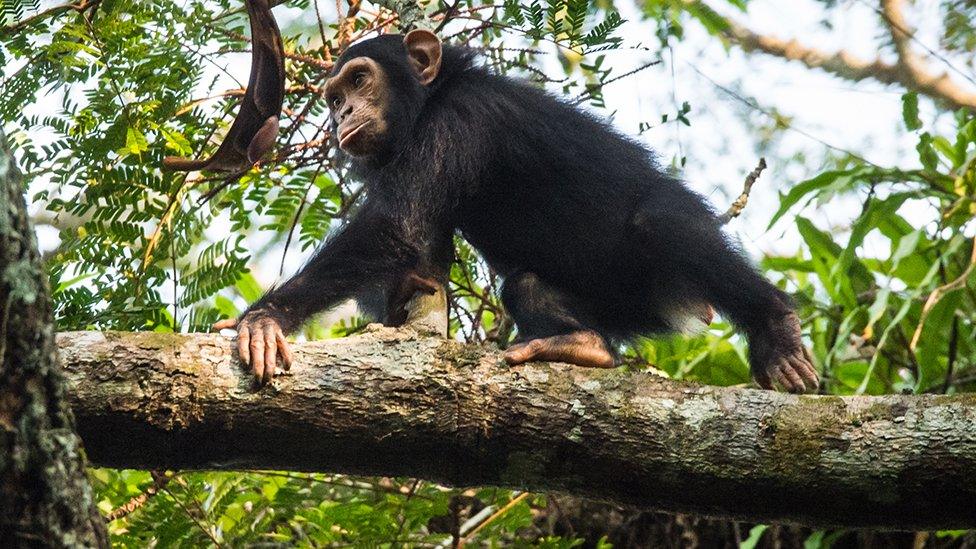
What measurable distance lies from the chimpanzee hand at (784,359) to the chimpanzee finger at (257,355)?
2.42 m

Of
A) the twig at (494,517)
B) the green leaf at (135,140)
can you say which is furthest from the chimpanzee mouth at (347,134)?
the twig at (494,517)

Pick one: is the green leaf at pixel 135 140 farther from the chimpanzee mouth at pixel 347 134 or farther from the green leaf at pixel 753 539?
the green leaf at pixel 753 539

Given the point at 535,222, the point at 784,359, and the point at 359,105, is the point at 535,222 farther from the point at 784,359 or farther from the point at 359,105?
the point at 784,359

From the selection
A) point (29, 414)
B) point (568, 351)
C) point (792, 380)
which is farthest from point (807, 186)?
point (29, 414)

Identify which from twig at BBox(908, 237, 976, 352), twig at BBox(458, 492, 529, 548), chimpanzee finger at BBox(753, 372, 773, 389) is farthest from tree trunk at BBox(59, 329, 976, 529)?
twig at BBox(908, 237, 976, 352)

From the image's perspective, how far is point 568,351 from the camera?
4328mm

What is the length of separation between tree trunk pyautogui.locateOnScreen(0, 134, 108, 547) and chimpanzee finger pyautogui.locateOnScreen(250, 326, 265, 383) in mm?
1359

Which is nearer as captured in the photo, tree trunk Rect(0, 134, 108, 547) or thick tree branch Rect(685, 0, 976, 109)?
tree trunk Rect(0, 134, 108, 547)

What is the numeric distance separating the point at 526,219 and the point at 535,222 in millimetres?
52

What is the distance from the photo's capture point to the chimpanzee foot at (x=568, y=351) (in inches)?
156

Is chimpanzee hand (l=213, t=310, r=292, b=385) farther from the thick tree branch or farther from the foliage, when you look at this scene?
the thick tree branch

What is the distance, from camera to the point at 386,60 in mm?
5680

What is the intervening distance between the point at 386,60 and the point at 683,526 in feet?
11.2

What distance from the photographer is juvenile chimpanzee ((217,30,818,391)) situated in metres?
4.89
